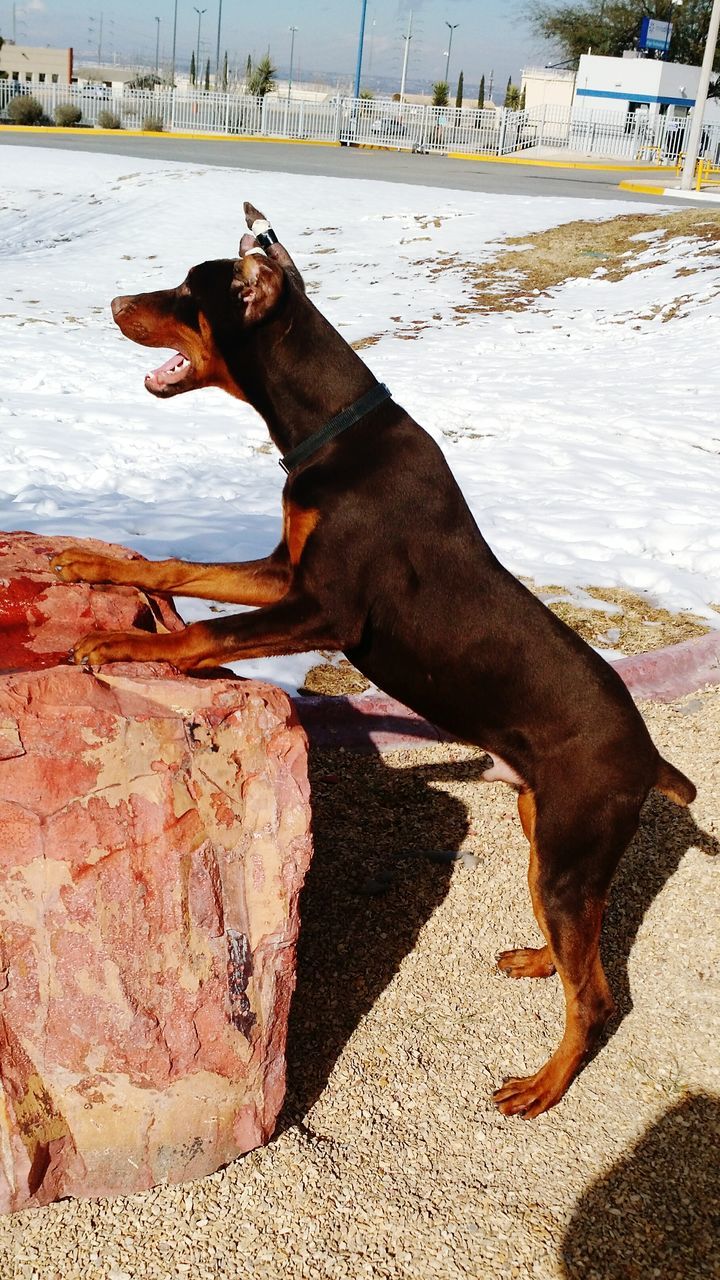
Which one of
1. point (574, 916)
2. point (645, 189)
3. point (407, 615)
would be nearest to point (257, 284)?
point (407, 615)

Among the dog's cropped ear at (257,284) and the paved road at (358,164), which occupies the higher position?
the paved road at (358,164)

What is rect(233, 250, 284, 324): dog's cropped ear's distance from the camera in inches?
120

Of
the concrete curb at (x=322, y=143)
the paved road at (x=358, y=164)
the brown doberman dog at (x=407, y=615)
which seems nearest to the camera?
the brown doberman dog at (x=407, y=615)

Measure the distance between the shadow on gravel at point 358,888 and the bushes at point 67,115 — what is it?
39.9m

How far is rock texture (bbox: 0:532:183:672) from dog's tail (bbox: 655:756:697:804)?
56.9 inches

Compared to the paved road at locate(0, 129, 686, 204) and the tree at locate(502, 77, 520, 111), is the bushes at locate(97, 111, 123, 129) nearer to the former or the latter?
the paved road at locate(0, 129, 686, 204)

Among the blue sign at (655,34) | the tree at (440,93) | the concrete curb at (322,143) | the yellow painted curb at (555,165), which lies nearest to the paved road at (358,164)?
the concrete curb at (322,143)

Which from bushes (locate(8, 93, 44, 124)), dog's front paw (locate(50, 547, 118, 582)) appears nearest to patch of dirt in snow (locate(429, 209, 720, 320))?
dog's front paw (locate(50, 547, 118, 582))

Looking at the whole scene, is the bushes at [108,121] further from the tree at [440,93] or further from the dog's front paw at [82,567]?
the dog's front paw at [82,567]

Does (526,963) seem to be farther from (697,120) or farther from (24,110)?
(24,110)

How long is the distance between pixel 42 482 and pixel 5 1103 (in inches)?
214

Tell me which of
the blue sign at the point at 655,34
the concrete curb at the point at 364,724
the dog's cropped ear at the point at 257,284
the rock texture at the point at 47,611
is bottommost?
the concrete curb at the point at 364,724

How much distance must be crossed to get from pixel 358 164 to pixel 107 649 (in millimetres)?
Result: 26469

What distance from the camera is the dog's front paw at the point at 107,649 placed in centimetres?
280
